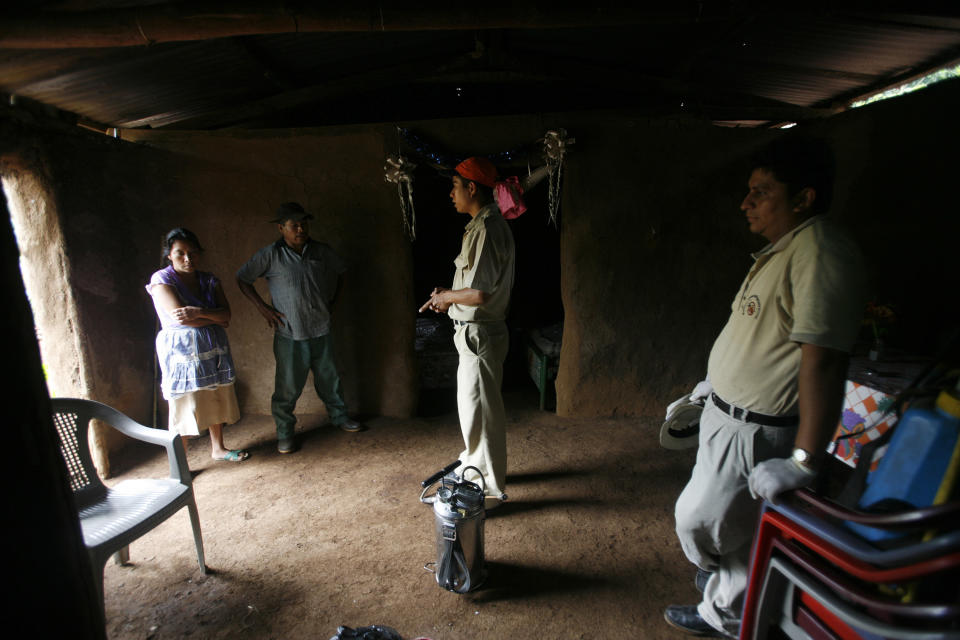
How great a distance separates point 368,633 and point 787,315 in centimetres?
210

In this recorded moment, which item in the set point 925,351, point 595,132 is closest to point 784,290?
point 925,351

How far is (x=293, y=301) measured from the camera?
3.78 m

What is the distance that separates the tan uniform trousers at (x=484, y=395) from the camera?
9.36ft

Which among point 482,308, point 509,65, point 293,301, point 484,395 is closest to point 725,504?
point 484,395

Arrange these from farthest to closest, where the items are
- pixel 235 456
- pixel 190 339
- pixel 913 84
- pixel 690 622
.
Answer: pixel 913 84 → pixel 235 456 → pixel 190 339 → pixel 690 622

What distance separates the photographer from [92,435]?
11.3ft

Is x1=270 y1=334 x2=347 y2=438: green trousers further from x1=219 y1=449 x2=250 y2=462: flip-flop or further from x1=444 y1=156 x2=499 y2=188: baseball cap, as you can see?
x1=444 y1=156 x2=499 y2=188: baseball cap

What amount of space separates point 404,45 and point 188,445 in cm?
415

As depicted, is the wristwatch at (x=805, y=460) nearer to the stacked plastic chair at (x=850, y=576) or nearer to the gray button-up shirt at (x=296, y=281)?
the stacked plastic chair at (x=850, y=576)

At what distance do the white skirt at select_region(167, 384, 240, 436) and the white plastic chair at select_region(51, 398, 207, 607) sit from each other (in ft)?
3.30

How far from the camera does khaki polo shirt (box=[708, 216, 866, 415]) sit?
4.62 feet

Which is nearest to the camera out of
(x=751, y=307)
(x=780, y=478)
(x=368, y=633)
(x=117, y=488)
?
(x=780, y=478)

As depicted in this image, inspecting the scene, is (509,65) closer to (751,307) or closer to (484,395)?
(484,395)

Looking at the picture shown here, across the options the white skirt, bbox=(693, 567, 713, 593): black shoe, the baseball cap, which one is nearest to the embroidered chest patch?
bbox=(693, 567, 713, 593): black shoe
